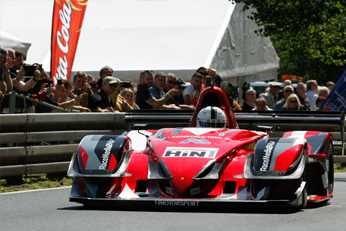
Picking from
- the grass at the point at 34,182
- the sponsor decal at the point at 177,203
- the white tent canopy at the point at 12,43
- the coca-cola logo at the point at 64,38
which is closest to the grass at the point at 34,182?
the grass at the point at 34,182

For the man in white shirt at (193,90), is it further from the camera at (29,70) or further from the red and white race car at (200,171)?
the red and white race car at (200,171)

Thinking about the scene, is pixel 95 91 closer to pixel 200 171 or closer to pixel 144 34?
pixel 200 171

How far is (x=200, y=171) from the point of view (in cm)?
689

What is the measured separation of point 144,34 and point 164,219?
13759 mm

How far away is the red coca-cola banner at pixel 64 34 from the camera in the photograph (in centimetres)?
1433

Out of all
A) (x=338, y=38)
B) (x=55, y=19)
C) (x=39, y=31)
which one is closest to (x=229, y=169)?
(x=55, y=19)

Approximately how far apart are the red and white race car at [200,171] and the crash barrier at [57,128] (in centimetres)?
151

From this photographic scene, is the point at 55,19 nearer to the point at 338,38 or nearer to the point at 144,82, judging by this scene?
the point at 144,82

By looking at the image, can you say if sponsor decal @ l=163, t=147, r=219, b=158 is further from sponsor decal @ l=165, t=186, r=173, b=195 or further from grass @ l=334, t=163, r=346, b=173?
grass @ l=334, t=163, r=346, b=173

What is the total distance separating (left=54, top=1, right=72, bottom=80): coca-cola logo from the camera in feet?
47.3

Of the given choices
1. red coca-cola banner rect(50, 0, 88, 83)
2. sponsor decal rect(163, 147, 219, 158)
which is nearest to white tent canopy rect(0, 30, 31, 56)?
red coca-cola banner rect(50, 0, 88, 83)

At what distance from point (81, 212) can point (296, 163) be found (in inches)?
84.4

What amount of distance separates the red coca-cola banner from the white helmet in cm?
615

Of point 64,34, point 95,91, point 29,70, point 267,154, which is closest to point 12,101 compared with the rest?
point 29,70
